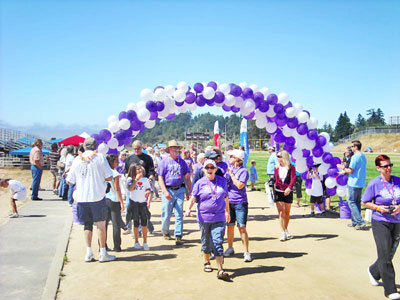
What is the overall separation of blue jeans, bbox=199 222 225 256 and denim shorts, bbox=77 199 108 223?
1.80 meters

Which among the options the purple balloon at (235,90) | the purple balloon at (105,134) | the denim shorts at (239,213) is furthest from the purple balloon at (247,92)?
the denim shorts at (239,213)

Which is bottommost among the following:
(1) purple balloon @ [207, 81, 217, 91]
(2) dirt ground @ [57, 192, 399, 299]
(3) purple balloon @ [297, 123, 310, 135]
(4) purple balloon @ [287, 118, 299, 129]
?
(2) dirt ground @ [57, 192, 399, 299]

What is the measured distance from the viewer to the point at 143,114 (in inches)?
355

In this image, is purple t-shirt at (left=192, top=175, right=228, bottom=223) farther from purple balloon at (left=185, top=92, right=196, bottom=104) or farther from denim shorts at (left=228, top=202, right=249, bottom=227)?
purple balloon at (left=185, top=92, right=196, bottom=104)

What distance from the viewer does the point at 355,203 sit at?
28.1ft

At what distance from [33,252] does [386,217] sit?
19.3 feet

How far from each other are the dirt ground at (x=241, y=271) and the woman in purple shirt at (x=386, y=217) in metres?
0.35

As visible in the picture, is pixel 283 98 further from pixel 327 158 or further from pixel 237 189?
pixel 237 189

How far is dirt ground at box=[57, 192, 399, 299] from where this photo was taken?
4.78 meters

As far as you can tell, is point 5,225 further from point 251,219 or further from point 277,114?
point 277,114

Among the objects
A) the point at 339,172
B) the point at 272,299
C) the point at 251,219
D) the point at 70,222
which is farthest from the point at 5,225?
the point at 339,172

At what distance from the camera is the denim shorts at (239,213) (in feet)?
20.4

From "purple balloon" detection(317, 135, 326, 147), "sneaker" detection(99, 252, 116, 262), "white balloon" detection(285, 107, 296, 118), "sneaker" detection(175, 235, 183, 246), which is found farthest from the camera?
"purple balloon" detection(317, 135, 326, 147)

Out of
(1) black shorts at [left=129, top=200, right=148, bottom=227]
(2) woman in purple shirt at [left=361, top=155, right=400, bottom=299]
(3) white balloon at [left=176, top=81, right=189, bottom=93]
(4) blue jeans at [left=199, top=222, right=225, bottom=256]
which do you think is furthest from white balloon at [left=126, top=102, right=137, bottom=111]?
(2) woman in purple shirt at [left=361, top=155, right=400, bottom=299]
